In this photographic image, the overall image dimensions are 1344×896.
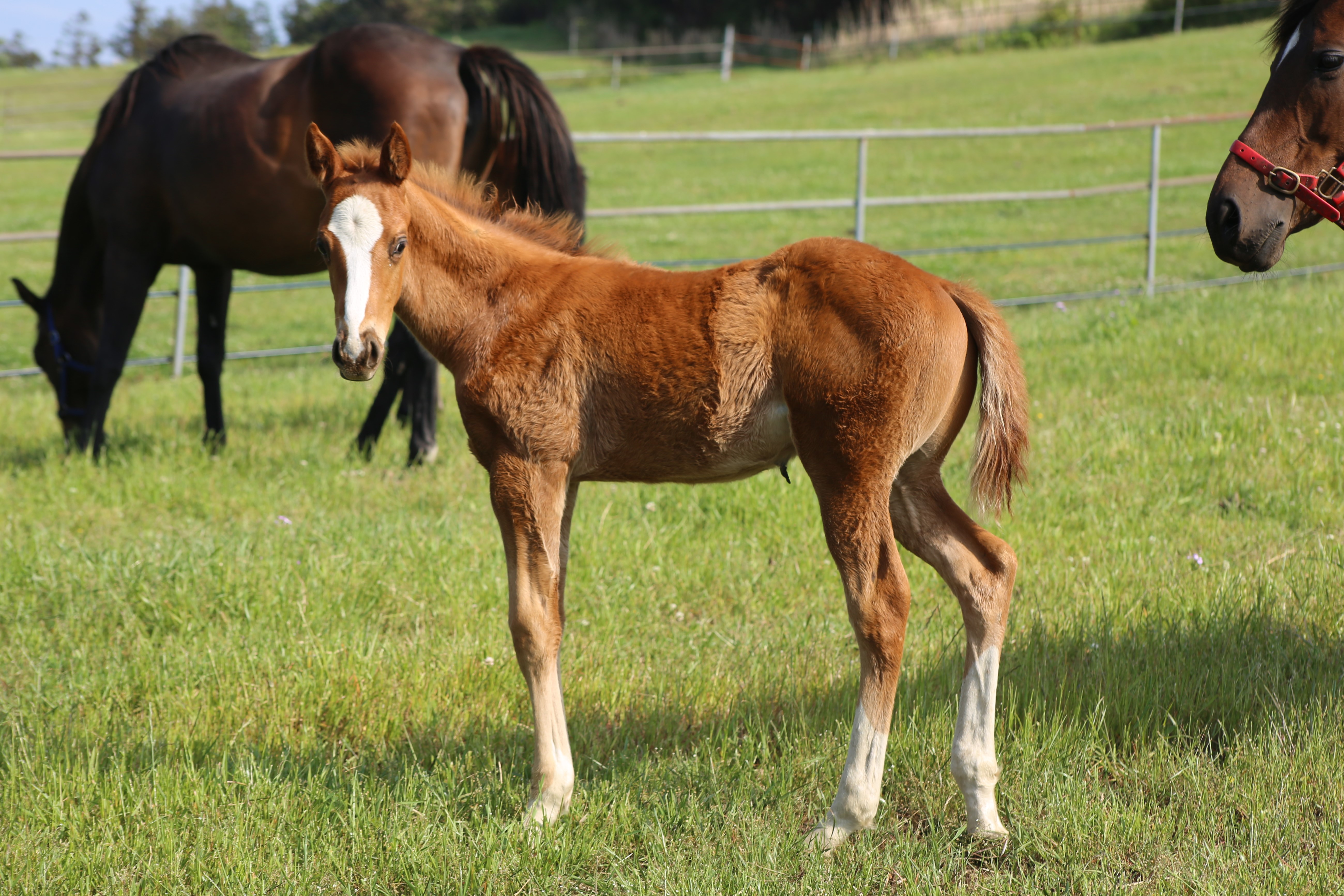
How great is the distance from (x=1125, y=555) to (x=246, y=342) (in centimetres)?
871

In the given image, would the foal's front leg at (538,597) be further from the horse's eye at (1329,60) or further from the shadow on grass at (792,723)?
the horse's eye at (1329,60)

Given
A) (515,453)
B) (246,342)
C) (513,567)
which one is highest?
(515,453)

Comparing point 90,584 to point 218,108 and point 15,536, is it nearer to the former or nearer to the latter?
point 15,536

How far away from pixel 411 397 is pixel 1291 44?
4.25 m

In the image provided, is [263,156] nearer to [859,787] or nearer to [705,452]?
[705,452]

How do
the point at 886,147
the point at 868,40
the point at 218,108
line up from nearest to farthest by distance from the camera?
the point at 218,108 < the point at 886,147 < the point at 868,40

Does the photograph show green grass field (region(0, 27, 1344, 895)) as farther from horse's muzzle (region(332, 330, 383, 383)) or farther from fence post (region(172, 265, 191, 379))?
fence post (region(172, 265, 191, 379))

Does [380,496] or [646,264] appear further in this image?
[380,496]

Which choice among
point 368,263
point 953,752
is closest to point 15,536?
point 368,263

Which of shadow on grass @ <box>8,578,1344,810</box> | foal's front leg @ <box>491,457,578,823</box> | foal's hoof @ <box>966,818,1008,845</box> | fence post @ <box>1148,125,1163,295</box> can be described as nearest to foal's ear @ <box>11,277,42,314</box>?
shadow on grass @ <box>8,578,1344,810</box>

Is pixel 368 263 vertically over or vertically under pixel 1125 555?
over

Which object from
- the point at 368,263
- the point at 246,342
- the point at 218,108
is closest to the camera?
the point at 368,263

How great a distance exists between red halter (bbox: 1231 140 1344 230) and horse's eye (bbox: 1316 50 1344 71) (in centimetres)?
24

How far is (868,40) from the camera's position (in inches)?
1516
